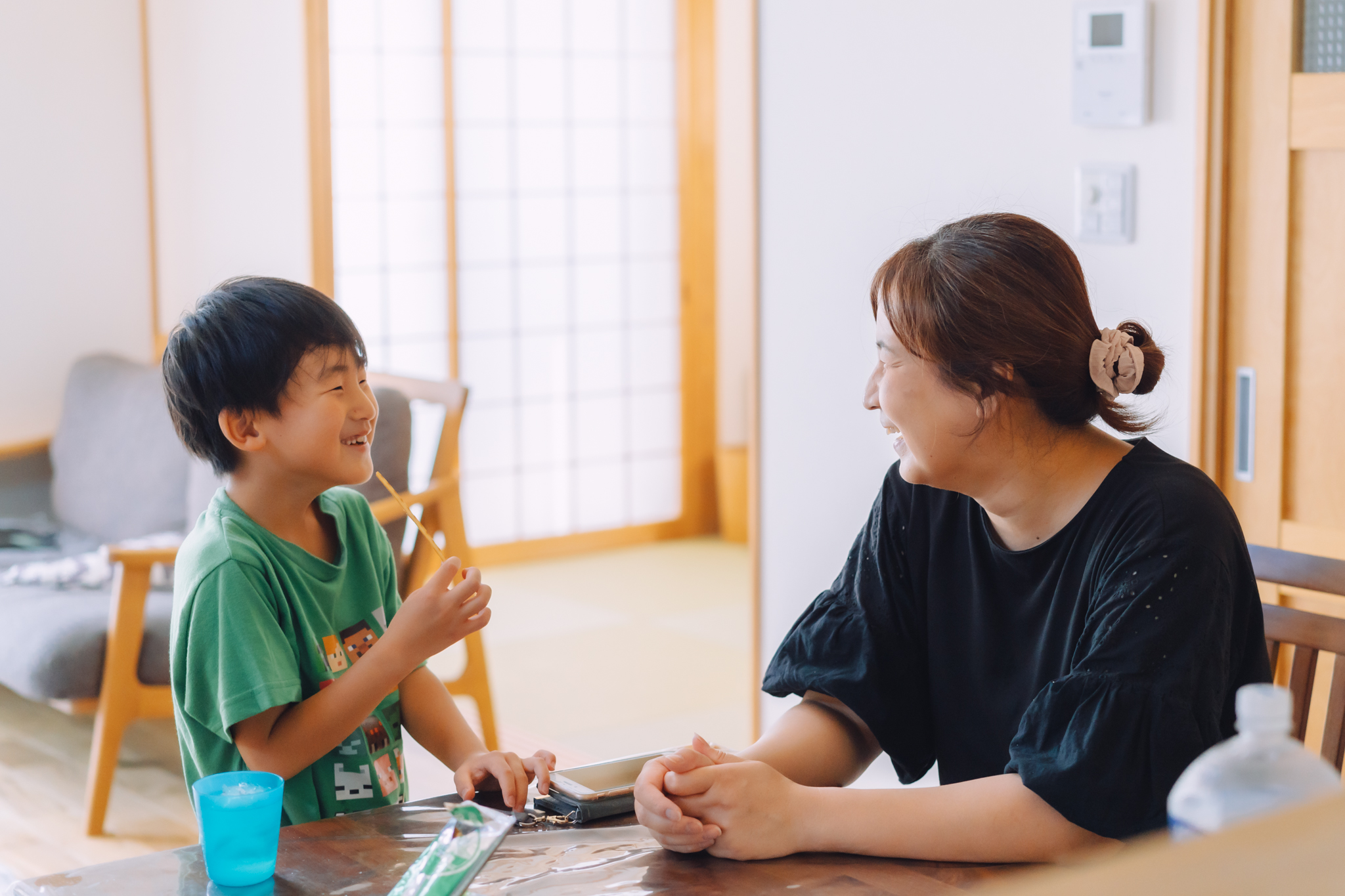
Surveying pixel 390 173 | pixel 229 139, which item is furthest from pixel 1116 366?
pixel 390 173

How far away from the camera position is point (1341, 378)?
1.96m

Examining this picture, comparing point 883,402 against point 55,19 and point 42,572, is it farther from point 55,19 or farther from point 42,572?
point 55,19

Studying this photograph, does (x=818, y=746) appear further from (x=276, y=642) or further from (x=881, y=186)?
(x=881, y=186)

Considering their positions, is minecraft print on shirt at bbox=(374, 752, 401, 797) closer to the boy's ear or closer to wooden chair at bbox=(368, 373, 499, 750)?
the boy's ear

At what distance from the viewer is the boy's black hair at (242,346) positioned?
144 cm

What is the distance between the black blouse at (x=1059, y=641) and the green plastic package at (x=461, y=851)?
455mm

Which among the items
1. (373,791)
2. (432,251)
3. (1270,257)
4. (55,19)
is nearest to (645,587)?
(432,251)

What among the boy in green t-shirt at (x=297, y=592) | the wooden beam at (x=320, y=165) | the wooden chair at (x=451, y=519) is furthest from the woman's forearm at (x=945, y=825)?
the wooden beam at (x=320, y=165)

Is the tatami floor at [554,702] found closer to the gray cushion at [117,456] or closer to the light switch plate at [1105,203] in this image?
the gray cushion at [117,456]

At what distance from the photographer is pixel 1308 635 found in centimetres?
134

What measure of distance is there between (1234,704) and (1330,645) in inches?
6.8

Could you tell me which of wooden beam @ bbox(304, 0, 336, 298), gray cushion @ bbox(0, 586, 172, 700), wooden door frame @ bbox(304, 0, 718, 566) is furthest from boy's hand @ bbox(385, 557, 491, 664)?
wooden door frame @ bbox(304, 0, 718, 566)

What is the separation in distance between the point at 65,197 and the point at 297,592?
3.42 m

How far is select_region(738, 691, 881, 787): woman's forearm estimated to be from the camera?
132 centimetres
